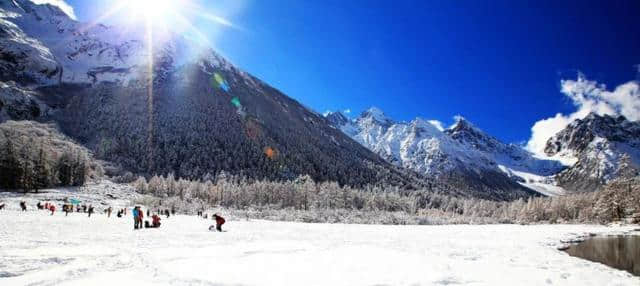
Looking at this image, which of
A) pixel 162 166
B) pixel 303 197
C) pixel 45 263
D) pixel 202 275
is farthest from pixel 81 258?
pixel 162 166

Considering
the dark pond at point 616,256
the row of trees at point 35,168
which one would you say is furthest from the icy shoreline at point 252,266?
the row of trees at point 35,168

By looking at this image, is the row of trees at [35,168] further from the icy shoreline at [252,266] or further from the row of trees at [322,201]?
the icy shoreline at [252,266]

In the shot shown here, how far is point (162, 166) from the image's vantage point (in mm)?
174250

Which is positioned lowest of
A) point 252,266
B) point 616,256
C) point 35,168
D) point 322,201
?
point 322,201

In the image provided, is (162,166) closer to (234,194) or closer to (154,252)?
(234,194)

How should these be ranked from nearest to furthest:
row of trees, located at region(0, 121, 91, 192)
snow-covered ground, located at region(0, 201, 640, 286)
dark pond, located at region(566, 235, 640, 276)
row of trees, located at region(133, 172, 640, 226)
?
snow-covered ground, located at region(0, 201, 640, 286) < dark pond, located at region(566, 235, 640, 276) < row of trees, located at region(0, 121, 91, 192) < row of trees, located at region(133, 172, 640, 226)

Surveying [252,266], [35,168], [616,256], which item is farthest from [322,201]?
[252,266]

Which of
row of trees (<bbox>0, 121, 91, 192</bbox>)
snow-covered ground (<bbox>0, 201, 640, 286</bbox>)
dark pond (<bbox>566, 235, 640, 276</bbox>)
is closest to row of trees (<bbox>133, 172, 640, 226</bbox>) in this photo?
row of trees (<bbox>0, 121, 91, 192</bbox>)

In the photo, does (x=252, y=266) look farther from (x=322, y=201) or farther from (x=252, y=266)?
(x=322, y=201)

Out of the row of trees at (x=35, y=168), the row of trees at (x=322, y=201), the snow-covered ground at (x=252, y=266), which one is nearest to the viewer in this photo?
the snow-covered ground at (x=252, y=266)

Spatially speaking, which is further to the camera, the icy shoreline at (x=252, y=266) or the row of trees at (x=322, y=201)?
the row of trees at (x=322, y=201)

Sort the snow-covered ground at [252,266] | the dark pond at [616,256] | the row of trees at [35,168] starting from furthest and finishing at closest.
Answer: the row of trees at [35,168]
the dark pond at [616,256]
the snow-covered ground at [252,266]

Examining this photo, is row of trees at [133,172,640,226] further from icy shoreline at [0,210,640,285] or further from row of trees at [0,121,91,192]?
icy shoreline at [0,210,640,285]

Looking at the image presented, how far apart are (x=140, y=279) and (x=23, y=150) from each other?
10175cm
